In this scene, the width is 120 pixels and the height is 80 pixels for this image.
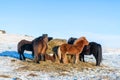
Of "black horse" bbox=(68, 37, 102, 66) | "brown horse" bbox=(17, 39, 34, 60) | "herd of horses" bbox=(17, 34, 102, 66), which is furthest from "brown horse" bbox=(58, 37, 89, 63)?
"brown horse" bbox=(17, 39, 34, 60)

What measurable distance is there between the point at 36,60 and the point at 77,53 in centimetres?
227

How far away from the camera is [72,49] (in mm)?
21016

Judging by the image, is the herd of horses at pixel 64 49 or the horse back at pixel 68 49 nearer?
the horse back at pixel 68 49

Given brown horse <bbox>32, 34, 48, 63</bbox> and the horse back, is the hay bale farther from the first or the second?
the horse back

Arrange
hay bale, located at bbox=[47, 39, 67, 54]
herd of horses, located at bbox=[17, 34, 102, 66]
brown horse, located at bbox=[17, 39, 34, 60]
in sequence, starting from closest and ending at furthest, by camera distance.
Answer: herd of horses, located at bbox=[17, 34, 102, 66]
brown horse, located at bbox=[17, 39, 34, 60]
hay bale, located at bbox=[47, 39, 67, 54]

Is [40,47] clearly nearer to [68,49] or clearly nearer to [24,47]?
[24,47]

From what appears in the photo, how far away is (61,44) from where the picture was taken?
21844mm

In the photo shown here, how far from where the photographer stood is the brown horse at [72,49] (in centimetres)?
2078

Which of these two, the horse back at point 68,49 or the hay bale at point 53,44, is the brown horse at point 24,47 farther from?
the horse back at point 68,49

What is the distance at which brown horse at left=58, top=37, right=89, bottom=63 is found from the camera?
20.8 metres

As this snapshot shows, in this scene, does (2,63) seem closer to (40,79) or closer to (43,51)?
(43,51)

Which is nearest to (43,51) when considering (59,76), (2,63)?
(2,63)

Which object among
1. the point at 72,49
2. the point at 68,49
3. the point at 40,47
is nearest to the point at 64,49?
the point at 68,49

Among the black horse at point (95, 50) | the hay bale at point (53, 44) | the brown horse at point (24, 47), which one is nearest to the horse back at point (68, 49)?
the black horse at point (95, 50)
